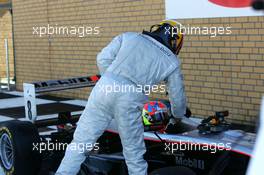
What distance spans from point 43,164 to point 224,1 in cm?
374

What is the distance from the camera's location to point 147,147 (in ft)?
13.0

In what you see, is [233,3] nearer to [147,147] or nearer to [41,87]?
[41,87]

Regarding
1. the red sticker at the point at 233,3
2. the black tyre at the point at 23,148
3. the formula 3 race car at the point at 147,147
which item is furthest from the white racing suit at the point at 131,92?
the red sticker at the point at 233,3

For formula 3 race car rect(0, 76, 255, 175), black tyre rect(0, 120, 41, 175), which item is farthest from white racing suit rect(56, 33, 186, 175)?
black tyre rect(0, 120, 41, 175)

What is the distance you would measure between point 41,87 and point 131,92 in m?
→ 1.35

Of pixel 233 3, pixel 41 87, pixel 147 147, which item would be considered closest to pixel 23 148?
pixel 41 87

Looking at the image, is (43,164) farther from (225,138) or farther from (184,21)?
(184,21)

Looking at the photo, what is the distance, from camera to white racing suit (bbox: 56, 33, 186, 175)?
3701 mm

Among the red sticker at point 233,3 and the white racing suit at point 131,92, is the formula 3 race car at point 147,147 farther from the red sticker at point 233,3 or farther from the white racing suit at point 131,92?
the red sticker at point 233,3

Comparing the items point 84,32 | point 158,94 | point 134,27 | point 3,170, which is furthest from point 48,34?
point 3,170

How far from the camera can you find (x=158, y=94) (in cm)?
835

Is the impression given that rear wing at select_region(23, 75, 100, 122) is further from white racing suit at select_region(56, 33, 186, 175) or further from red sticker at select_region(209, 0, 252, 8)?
red sticker at select_region(209, 0, 252, 8)

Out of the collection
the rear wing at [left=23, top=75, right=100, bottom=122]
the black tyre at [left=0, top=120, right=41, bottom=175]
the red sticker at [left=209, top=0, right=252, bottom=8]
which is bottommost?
the black tyre at [left=0, top=120, right=41, bottom=175]

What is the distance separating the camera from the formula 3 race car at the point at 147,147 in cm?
317
